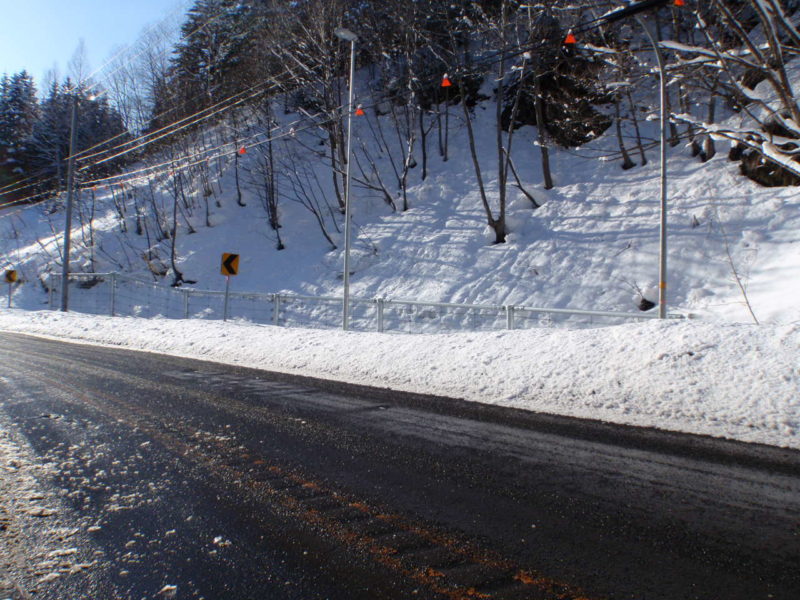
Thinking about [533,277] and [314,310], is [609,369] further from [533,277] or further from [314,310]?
[314,310]

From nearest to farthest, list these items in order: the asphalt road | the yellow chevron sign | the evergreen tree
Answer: the asphalt road < the yellow chevron sign < the evergreen tree

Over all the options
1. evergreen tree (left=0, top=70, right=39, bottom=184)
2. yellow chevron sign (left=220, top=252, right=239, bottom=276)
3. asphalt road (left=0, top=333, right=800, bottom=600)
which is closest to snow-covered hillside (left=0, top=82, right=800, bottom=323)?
yellow chevron sign (left=220, top=252, right=239, bottom=276)

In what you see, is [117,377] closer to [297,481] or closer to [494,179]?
[297,481]

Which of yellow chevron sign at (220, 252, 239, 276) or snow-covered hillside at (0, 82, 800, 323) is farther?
snow-covered hillside at (0, 82, 800, 323)

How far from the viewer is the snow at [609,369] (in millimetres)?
5762

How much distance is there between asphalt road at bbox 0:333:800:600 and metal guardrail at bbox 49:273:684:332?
24.1 ft

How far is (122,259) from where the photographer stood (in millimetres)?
34750

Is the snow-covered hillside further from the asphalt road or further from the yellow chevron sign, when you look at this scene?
the asphalt road

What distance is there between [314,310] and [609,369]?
54.0 ft

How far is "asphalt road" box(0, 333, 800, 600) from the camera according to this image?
2.54m

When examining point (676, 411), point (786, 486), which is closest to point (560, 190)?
point (676, 411)

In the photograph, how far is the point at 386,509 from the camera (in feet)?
11.2

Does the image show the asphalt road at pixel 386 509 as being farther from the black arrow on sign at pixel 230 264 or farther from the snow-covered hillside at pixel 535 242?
the snow-covered hillside at pixel 535 242

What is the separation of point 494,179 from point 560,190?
13.3 feet
